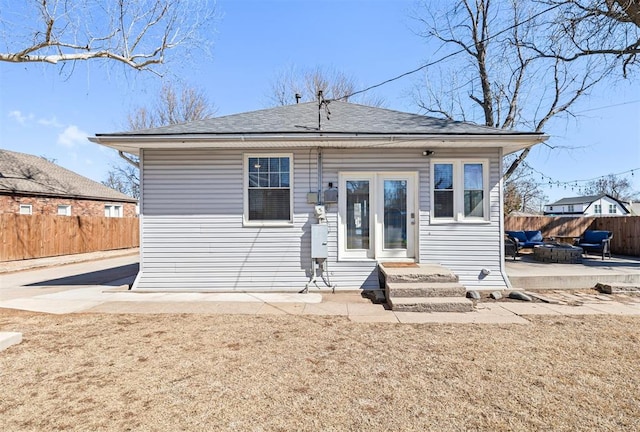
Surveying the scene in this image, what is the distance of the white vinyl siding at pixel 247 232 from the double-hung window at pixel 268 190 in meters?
0.15

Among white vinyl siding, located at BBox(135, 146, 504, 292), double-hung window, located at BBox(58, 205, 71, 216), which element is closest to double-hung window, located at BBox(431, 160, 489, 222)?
white vinyl siding, located at BBox(135, 146, 504, 292)

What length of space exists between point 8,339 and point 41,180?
59.7 feet

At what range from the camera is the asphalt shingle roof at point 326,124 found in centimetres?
645

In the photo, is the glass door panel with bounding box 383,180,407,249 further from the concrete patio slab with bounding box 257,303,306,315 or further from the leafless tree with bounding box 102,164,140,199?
the leafless tree with bounding box 102,164,140,199

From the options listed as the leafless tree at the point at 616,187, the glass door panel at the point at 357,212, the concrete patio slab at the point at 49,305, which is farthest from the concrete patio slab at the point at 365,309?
Result: the leafless tree at the point at 616,187

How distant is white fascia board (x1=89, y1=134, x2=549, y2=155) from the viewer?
6223 mm

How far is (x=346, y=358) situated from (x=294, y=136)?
166 inches

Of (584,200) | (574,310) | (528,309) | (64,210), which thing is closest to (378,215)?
(528,309)

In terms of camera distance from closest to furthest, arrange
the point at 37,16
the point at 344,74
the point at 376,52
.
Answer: the point at 37,16 < the point at 376,52 < the point at 344,74

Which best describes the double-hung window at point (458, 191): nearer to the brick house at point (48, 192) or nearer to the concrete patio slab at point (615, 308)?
the concrete patio slab at point (615, 308)

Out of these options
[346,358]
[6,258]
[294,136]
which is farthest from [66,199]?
[346,358]

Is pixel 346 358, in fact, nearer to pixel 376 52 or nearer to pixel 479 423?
pixel 479 423

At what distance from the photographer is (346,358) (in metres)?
3.59

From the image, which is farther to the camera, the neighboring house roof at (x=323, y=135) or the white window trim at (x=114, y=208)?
the white window trim at (x=114, y=208)
